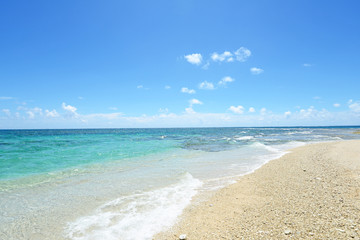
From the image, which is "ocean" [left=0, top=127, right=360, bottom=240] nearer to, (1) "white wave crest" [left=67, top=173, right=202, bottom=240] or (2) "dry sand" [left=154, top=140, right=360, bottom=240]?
(1) "white wave crest" [left=67, top=173, right=202, bottom=240]

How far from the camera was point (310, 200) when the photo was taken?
6.19 meters

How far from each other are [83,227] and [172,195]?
358 cm

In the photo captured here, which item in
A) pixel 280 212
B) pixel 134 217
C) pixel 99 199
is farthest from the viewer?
pixel 99 199

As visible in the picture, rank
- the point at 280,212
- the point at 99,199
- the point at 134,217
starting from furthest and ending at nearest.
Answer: the point at 99,199
the point at 134,217
the point at 280,212

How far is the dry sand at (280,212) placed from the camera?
4.43 m

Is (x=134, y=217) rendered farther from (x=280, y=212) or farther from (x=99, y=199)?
(x=280, y=212)

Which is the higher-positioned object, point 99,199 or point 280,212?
point 280,212

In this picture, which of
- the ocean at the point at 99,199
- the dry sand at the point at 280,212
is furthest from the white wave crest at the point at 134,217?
the dry sand at the point at 280,212

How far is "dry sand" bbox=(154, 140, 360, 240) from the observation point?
4.43m

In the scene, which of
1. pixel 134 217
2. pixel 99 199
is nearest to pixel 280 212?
pixel 134 217

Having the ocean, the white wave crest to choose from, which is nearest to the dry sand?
the white wave crest

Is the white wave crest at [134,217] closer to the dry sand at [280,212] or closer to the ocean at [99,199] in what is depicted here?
the ocean at [99,199]

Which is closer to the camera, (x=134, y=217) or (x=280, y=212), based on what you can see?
(x=280, y=212)

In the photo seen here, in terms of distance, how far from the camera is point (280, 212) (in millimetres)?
5477
